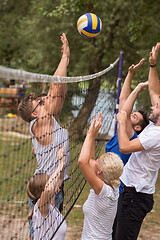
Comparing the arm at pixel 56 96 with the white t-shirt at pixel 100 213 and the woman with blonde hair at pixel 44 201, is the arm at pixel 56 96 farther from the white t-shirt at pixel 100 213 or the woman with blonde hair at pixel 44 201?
the white t-shirt at pixel 100 213

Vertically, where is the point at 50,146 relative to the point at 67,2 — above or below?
below

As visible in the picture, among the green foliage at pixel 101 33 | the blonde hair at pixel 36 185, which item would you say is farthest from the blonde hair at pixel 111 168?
the green foliage at pixel 101 33

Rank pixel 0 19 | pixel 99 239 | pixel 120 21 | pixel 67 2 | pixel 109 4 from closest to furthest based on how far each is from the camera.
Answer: pixel 99 239 < pixel 67 2 < pixel 109 4 < pixel 120 21 < pixel 0 19

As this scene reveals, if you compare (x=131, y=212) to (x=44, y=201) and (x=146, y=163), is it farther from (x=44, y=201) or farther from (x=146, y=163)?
(x=44, y=201)

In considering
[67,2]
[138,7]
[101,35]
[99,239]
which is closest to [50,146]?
[99,239]

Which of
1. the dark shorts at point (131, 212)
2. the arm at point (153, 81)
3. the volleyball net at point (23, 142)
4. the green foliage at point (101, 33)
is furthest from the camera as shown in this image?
the green foliage at point (101, 33)

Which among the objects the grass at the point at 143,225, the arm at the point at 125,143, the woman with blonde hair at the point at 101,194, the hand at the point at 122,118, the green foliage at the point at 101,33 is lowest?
the grass at the point at 143,225

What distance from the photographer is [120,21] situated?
9797 mm

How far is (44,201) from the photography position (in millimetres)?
2314

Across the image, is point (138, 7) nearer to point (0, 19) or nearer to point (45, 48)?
point (45, 48)

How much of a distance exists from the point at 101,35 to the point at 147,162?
22.3ft

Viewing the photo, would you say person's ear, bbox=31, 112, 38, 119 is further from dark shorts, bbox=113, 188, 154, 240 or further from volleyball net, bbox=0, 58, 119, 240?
dark shorts, bbox=113, 188, 154, 240

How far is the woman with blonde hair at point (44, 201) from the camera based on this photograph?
92.2 inches

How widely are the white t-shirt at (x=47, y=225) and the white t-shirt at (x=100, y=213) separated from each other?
30 centimetres
